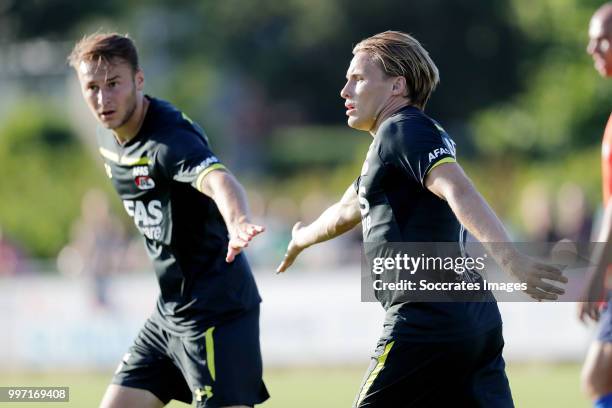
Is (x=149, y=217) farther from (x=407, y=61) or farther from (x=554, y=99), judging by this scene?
(x=554, y=99)

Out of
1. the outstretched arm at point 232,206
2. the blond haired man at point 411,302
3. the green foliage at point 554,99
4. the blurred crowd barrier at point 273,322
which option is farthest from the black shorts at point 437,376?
the green foliage at point 554,99

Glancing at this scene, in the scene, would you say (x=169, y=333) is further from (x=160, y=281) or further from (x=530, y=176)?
(x=530, y=176)

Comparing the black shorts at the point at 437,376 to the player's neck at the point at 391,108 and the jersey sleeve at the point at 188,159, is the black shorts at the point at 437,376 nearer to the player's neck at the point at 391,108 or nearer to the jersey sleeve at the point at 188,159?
the player's neck at the point at 391,108

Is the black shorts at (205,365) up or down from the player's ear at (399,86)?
down

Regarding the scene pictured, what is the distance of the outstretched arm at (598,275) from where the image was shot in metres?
6.38

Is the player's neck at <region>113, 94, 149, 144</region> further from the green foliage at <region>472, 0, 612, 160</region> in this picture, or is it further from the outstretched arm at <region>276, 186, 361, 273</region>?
the green foliage at <region>472, 0, 612, 160</region>

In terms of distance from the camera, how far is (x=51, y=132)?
129ft

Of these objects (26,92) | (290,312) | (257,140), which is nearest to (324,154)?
(257,140)

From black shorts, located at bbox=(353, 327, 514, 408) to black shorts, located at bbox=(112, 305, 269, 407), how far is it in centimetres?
109

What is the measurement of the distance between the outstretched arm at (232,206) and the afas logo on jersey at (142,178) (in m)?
0.50

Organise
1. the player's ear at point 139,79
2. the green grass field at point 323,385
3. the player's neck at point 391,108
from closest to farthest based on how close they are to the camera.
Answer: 1. the player's neck at point 391,108
2. the player's ear at point 139,79
3. the green grass field at point 323,385

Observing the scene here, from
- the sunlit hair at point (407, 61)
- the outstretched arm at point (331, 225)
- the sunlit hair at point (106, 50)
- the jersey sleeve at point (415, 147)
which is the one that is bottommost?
the outstretched arm at point (331, 225)

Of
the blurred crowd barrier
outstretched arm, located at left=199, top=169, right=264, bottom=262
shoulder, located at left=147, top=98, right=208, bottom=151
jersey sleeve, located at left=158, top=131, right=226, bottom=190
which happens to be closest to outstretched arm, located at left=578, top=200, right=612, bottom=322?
outstretched arm, located at left=199, top=169, right=264, bottom=262

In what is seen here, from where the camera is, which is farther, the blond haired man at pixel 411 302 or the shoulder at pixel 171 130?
the shoulder at pixel 171 130
